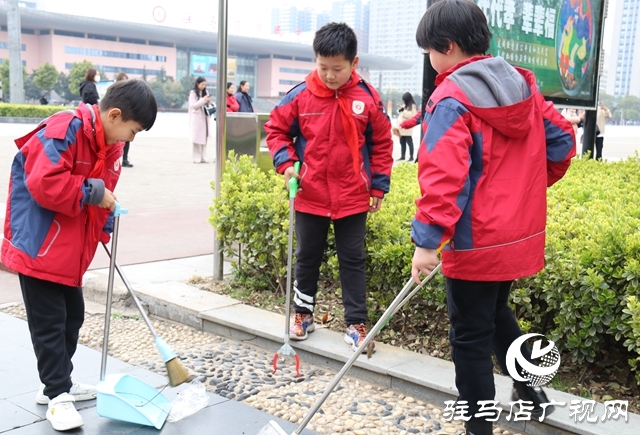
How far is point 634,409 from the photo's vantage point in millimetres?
2943

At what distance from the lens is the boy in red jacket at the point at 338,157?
3.60m

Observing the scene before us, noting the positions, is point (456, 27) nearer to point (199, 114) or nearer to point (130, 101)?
point (130, 101)

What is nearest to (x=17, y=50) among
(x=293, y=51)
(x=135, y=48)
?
(x=135, y=48)

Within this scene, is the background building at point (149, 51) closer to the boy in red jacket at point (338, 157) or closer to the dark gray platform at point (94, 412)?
the boy in red jacket at point (338, 157)

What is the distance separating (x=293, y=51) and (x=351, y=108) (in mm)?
83654

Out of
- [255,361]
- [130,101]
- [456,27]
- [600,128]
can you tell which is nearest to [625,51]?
[600,128]

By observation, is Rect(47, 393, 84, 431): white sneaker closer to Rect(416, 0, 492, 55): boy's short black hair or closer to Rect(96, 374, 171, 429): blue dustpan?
Rect(96, 374, 171, 429): blue dustpan

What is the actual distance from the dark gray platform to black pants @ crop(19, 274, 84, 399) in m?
0.16

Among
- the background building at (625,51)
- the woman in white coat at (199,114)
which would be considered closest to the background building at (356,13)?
the background building at (625,51)

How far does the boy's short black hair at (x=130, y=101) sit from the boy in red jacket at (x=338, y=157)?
92cm

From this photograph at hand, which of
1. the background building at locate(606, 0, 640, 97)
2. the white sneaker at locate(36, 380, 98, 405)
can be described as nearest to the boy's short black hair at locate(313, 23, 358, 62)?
the white sneaker at locate(36, 380, 98, 405)

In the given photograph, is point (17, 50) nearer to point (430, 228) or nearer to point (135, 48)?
point (430, 228)

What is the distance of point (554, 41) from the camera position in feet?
21.5

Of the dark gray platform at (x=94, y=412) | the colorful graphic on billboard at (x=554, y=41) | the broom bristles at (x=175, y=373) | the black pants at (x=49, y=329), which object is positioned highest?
the colorful graphic on billboard at (x=554, y=41)
